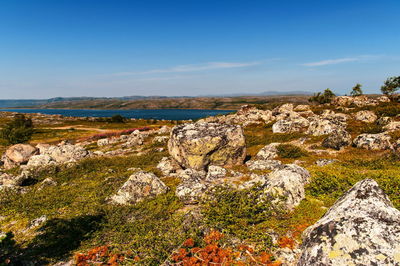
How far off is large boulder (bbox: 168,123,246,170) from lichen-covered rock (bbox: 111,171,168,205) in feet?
19.8

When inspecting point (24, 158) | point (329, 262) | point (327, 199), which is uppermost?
point (329, 262)

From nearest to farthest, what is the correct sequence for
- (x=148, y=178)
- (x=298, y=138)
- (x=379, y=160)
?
(x=148, y=178), (x=379, y=160), (x=298, y=138)

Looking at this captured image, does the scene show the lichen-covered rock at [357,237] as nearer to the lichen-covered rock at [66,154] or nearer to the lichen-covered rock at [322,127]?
the lichen-covered rock at [322,127]

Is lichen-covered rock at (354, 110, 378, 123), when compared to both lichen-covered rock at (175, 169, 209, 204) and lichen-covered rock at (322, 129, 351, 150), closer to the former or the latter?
lichen-covered rock at (322, 129, 351, 150)

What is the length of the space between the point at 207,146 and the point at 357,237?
16.4m

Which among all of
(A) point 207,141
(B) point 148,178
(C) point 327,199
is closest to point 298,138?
(A) point 207,141

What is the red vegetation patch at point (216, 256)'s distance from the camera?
25.3ft

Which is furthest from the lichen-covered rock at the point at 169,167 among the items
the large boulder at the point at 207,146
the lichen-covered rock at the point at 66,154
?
the lichen-covered rock at the point at 66,154

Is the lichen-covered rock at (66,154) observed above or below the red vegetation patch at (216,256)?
below

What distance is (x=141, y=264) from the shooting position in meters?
8.51

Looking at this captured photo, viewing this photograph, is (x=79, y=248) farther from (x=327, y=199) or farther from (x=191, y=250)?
(x=327, y=199)

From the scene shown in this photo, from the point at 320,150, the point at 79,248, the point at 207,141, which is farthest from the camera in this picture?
the point at 320,150

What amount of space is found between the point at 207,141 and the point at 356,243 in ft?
54.9

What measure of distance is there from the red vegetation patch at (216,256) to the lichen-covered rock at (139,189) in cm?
735
